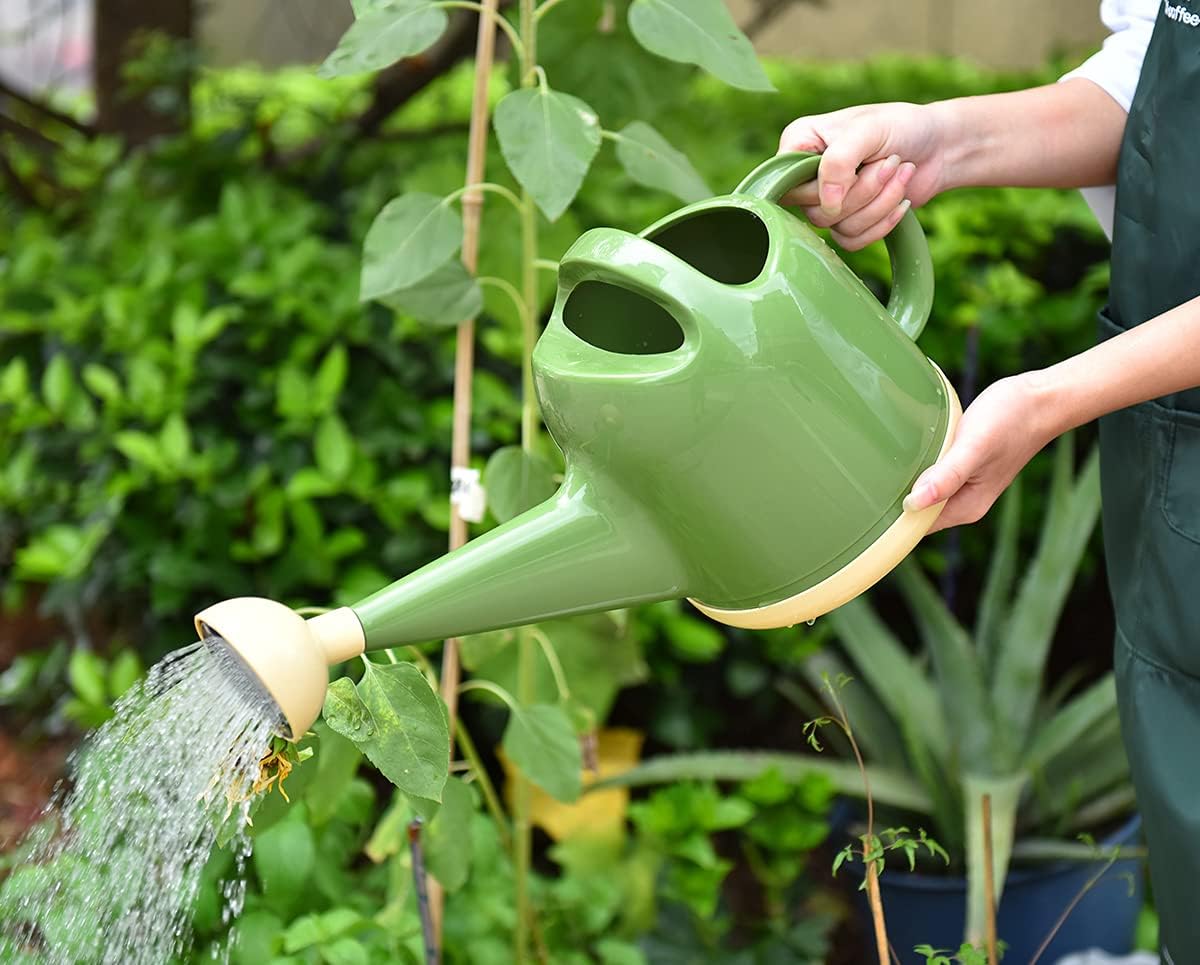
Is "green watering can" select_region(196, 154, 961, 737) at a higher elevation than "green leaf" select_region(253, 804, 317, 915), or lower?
higher

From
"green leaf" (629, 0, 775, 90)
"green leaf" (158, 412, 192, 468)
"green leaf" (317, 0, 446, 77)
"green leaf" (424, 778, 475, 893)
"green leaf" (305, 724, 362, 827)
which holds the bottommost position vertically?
"green leaf" (158, 412, 192, 468)

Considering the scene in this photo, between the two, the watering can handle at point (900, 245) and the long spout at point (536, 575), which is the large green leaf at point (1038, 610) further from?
the long spout at point (536, 575)

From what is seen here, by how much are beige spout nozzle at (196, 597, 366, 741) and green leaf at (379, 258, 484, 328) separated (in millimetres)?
442

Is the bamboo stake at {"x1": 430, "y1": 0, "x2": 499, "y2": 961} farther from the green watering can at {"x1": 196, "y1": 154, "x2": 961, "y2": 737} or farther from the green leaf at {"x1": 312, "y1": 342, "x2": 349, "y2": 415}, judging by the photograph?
the green leaf at {"x1": 312, "y1": 342, "x2": 349, "y2": 415}

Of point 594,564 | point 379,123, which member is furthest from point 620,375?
point 379,123

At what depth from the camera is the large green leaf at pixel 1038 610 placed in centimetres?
168

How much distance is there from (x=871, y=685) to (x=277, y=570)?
866 mm

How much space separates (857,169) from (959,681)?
97 centimetres

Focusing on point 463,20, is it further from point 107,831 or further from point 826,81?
point 826,81

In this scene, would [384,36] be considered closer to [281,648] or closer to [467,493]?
[467,493]

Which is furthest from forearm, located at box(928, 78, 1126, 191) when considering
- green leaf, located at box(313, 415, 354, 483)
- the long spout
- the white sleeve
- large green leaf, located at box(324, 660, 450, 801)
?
green leaf, located at box(313, 415, 354, 483)

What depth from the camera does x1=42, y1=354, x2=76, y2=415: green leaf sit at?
1.89 meters

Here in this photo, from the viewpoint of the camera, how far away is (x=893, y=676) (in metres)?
1.73

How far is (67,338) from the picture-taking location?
6.63 feet
